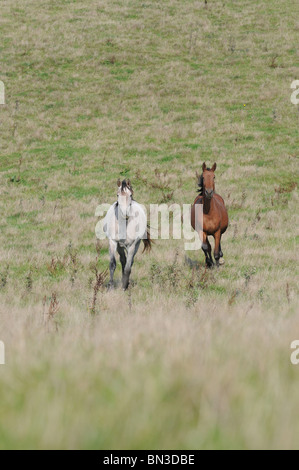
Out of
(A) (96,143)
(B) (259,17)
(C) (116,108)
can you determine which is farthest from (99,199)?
(B) (259,17)

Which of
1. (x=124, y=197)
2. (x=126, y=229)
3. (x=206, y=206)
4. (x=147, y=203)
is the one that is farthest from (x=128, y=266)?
(x=147, y=203)

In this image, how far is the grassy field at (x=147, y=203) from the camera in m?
2.29

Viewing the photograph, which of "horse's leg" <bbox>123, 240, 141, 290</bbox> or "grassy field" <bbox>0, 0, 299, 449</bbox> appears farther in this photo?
"horse's leg" <bbox>123, 240, 141, 290</bbox>

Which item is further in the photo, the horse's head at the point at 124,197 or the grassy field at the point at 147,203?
the horse's head at the point at 124,197

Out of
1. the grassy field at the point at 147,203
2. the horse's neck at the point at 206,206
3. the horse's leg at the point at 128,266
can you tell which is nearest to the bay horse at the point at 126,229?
the horse's leg at the point at 128,266

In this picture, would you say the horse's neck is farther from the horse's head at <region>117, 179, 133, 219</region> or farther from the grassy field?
the horse's head at <region>117, 179, 133, 219</region>

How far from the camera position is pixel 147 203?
698 inches

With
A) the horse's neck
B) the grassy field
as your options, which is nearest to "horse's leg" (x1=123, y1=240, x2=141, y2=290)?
the grassy field

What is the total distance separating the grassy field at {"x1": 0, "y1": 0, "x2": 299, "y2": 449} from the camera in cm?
229

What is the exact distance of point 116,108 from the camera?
29.3 meters

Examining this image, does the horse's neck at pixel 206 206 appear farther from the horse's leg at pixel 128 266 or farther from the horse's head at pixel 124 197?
the horse's head at pixel 124 197

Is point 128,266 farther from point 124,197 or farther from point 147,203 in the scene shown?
point 147,203

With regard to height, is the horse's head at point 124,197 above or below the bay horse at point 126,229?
above

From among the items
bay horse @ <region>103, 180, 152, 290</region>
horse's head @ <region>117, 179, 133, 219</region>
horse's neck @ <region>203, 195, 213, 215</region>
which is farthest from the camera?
horse's neck @ <region>203, 195, 213, 215</region>
